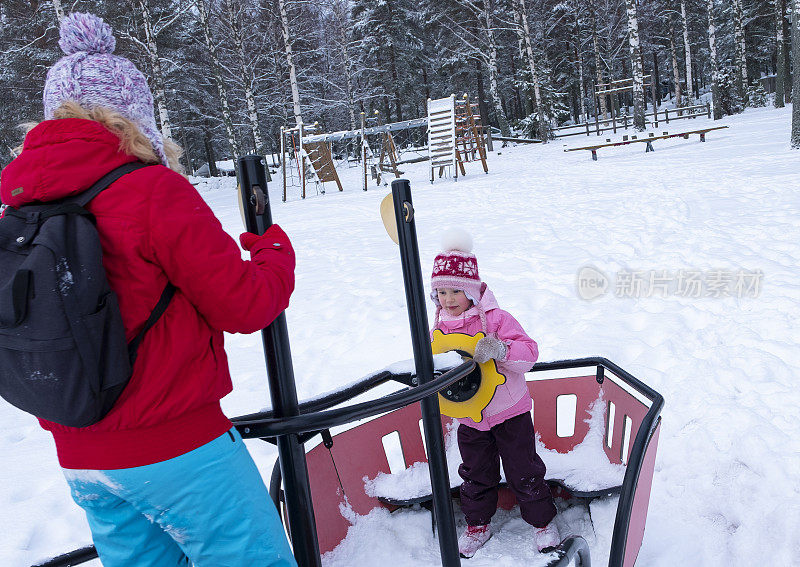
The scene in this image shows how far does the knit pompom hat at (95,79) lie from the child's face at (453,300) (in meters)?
1.30

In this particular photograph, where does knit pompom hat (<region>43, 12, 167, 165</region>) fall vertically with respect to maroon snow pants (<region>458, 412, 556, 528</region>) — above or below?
above

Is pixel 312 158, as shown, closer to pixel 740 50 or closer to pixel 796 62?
pixel 796 62

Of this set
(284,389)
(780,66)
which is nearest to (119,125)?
(284,389)

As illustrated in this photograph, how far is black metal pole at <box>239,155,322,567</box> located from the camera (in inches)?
52.9

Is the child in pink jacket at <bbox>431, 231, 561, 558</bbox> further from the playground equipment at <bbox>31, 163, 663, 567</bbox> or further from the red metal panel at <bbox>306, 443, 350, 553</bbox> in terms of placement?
the red metal panel at <bbox>306, 443, 350, 553</bbox>

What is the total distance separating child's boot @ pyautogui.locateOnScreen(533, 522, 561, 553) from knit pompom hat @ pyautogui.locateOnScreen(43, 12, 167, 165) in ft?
6.55

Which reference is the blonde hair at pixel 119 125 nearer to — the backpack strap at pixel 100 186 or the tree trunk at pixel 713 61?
the backpack strap at pixel 100 186

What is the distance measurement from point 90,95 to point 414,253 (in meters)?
0.82

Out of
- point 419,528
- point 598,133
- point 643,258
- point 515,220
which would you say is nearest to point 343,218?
point 515,220

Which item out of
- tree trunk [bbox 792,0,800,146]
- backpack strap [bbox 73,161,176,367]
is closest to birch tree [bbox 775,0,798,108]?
tree trunk [bbox 792,0,800,146]

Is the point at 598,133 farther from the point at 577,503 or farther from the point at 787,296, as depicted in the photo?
the point at 577,503

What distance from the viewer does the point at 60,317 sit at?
3.57 feet

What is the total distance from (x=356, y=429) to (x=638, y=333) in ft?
8.65

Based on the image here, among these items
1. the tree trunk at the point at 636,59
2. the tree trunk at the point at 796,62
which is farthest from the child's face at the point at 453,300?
the tree trunk at the point at 636,59
